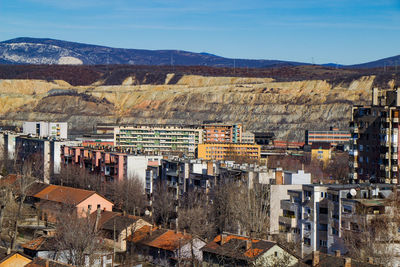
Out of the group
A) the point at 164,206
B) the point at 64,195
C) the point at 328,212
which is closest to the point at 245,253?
the point at 328,212

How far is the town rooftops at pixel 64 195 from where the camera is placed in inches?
2315

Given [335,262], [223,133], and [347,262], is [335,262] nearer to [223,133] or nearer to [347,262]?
[347,262]

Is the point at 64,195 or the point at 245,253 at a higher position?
the point at 245,253

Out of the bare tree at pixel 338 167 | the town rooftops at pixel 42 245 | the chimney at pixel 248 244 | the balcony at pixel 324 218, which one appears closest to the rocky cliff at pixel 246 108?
the bare tree at pixel 338 167

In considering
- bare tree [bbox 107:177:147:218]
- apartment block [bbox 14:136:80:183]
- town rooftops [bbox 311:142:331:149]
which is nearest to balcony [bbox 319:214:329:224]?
bare tree [bbox 107:177:147:218]

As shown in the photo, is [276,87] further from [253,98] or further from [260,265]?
[260,265]

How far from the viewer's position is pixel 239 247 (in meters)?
36.3

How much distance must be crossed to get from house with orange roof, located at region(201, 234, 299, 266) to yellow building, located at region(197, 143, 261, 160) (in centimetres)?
7111

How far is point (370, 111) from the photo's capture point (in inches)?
2547

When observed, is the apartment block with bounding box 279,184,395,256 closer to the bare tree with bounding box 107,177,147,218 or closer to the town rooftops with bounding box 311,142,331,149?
the bare tree with bounding box 107,177,147,218

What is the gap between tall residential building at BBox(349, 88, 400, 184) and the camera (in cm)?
6219

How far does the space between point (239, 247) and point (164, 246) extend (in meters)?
8.03

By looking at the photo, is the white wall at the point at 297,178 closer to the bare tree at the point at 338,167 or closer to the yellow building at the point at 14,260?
the yellow building at the point at 14,260

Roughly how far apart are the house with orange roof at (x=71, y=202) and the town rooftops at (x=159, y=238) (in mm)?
8826
